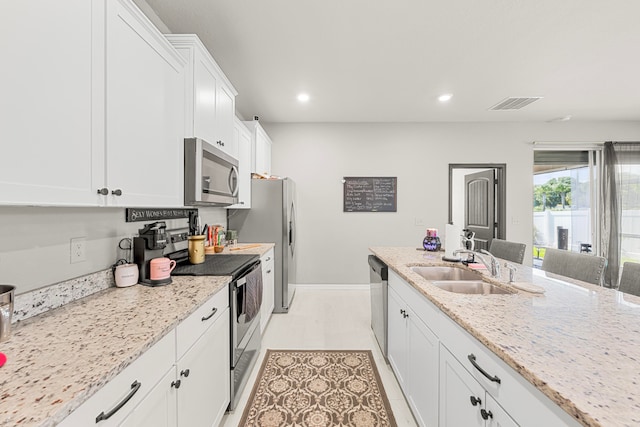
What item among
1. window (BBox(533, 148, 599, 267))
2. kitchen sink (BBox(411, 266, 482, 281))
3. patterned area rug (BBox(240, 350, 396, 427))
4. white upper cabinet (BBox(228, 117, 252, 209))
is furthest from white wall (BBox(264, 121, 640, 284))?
kitchen sink (BBox(411, 266, 482, 281))

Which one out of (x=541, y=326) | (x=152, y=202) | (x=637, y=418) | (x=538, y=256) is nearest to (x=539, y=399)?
(x=637, y=418)

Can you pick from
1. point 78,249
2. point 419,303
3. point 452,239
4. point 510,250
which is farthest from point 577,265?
point 78,249

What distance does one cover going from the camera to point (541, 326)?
962 millimetres

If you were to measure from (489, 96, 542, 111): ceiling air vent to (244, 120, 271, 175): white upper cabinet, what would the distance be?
3155mm

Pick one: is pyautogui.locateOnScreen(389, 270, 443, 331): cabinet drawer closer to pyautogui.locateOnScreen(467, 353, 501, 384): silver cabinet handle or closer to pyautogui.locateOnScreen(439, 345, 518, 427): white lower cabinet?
pyautogui.locateOnScreen(439, 345, 518, 427): white lower cabinet

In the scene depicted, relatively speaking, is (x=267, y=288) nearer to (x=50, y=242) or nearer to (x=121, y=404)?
(x=50, y=242)

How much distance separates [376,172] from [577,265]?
280 centimetres

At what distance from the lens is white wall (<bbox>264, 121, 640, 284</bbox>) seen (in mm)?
4324

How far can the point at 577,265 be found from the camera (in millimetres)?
1908

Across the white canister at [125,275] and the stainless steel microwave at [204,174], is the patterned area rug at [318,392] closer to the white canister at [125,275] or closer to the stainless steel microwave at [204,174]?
the white canister at [125,275]

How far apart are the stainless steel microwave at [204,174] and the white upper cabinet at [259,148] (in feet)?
4.26

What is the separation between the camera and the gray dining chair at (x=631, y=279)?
4.74ft

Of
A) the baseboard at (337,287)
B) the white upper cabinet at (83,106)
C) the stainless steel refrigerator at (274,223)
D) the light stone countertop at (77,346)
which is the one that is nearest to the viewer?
the light stone countertop at (77,346)

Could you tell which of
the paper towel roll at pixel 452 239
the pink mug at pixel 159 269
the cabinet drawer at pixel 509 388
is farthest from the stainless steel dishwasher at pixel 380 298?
the pink mug at pixel 159 269
